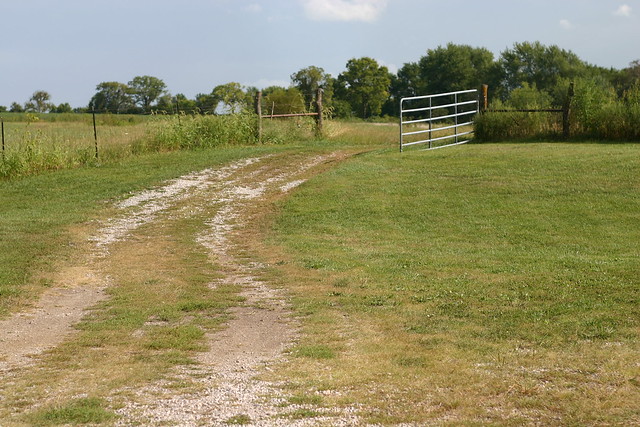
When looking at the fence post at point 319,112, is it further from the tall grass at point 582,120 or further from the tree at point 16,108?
the tree at point 16,108

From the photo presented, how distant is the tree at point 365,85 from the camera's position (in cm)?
5653

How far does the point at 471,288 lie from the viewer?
29.0 ft

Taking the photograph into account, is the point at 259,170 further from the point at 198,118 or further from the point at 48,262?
the point at 48,262

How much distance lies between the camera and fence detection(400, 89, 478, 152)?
22.9 meters

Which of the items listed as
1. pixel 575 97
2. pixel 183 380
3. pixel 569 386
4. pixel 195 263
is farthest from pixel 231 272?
pixel 575 97

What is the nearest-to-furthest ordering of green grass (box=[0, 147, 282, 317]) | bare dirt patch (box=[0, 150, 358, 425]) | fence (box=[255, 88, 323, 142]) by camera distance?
bare dirt patch (box=[0, 150, 358, 425]), green grass (box=[0, 147, 282, 317]), fence (box=[255, 88, 323, 142])

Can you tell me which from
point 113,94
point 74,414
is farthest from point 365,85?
point 74,414

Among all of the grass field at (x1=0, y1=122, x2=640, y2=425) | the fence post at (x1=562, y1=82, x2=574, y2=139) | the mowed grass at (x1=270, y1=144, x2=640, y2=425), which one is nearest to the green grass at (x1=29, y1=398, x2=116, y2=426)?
the grass field at (x1=0, y1=122, x2=640, y2=425)

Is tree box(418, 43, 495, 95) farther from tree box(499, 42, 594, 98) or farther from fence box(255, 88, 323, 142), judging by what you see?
fence box(255, 88, 323, 142)

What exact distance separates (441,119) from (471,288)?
3979 centimetres

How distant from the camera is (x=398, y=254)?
11148 millimetres

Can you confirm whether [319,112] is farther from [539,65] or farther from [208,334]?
[539,65]

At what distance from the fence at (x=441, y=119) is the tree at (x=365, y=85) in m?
2.69

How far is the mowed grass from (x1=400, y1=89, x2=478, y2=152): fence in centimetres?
425
